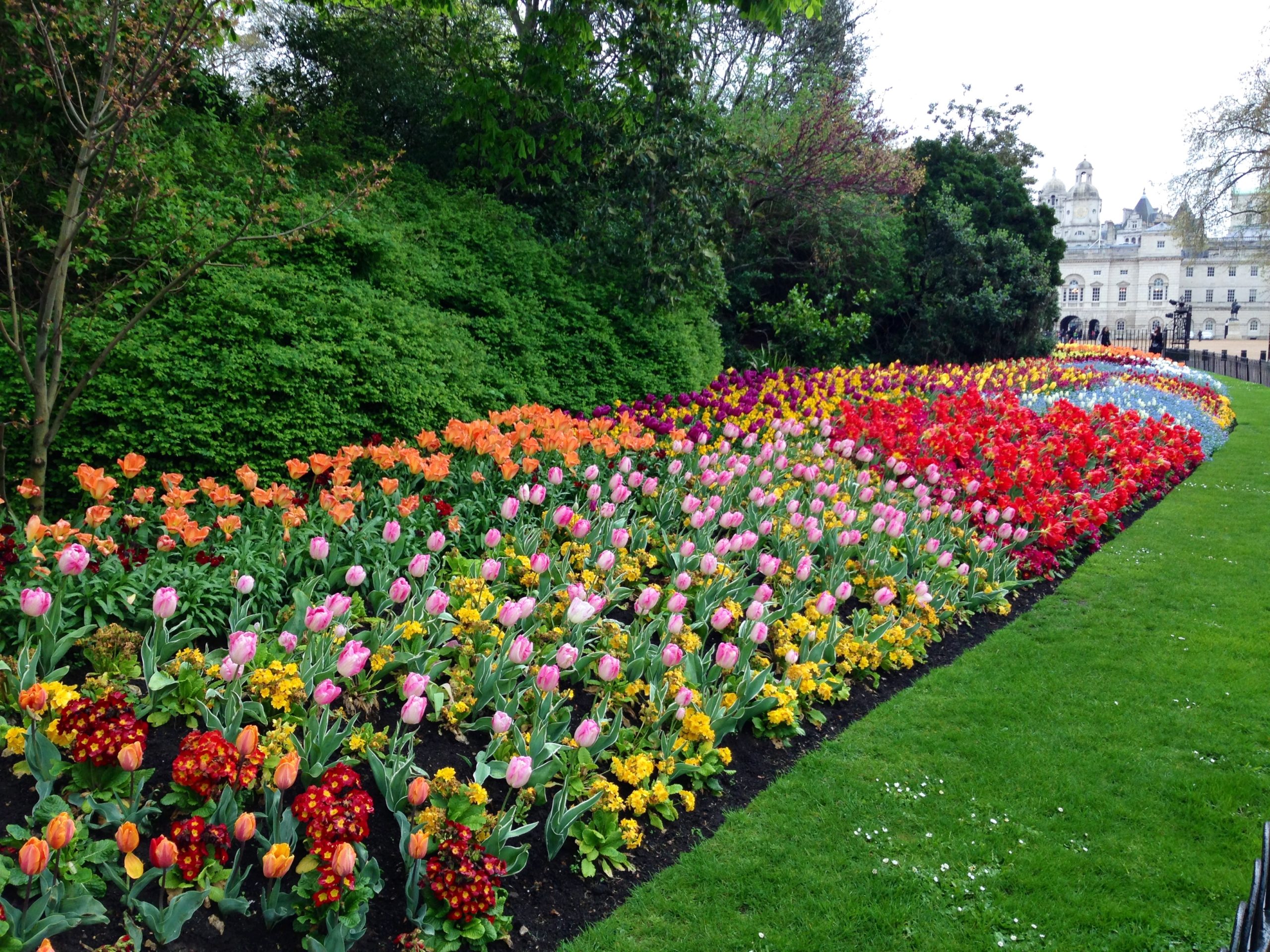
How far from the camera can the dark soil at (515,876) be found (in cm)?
241

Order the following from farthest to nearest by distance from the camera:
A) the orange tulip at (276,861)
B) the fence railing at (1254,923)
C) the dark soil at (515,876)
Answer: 1. the dark soil at (515,876)
2. the orange tulip at (276,861)
3. the fence railing at (1254,923)

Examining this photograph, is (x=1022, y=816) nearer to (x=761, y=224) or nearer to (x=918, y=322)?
(x=761, y=224)

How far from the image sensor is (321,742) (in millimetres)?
2922

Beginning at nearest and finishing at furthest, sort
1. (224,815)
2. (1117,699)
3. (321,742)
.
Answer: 1. (224,815)
2. (321,742)
3. (1117,699)

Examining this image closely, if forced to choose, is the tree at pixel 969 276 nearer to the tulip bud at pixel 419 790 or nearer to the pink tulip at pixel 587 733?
the pink tulip at pixel 587 733

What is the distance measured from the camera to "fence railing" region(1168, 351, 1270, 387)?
84.3 ft

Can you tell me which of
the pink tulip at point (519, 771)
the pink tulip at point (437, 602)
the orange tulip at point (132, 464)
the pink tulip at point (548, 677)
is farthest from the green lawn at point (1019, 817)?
the orange tulip at point (132, 464)

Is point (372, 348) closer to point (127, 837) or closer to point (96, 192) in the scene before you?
point (96, 192)

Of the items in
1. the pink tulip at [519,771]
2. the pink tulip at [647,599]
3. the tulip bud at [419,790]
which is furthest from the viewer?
the pink tulip at [647,599]

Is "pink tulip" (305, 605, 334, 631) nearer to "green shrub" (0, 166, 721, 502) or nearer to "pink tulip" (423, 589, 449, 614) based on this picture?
"pink tulip" (423, 589, 449, 614)

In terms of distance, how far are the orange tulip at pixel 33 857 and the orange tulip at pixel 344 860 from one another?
64cm

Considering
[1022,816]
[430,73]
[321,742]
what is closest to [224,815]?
[321,742]

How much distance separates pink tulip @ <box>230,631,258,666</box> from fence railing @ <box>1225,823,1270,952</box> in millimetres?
2686

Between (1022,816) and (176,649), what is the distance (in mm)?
3415
